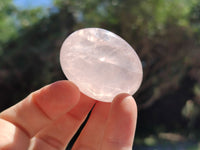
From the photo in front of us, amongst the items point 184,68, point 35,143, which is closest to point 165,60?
point 184,68

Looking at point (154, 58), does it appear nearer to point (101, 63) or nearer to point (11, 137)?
point (101, 63)

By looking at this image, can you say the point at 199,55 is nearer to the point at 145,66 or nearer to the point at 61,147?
the point at 145,66

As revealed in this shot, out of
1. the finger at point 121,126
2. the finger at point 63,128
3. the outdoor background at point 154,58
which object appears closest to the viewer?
the finger at point 121,126

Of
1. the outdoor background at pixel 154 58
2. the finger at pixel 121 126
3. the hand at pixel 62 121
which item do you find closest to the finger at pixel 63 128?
the hand at pixel 62 121

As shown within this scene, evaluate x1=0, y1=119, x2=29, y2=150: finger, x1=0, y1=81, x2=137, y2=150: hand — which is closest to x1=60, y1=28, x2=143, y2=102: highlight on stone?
x1=0, y1=81, x2=137, y2=150: hand

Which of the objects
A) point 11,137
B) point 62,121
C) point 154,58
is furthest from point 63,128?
point 154,58

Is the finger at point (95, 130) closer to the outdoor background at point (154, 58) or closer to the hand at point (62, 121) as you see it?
the hand at point (62, 121)
